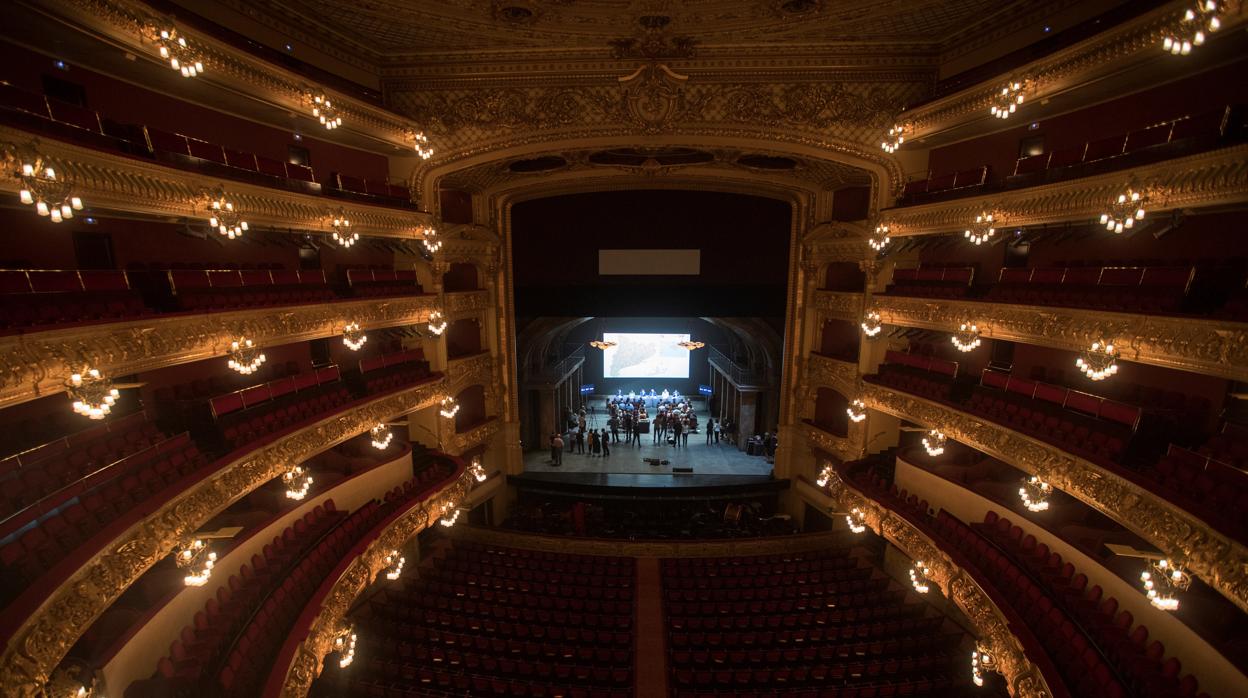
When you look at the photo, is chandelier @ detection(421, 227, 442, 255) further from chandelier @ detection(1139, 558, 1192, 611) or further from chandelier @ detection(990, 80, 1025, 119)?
chandelier @ detection(1139, 558, 1192, 611)

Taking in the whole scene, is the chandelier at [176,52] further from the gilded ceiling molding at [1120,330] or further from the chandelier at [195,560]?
the gilded ceiling molding at [1120,330]

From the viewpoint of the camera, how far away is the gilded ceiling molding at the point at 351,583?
29.4 feet

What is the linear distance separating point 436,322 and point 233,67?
7.91 meters

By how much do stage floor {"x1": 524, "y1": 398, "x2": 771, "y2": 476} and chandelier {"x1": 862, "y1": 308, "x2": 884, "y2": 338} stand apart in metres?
7.91

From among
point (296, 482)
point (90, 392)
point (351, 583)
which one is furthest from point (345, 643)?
point (90, 392)

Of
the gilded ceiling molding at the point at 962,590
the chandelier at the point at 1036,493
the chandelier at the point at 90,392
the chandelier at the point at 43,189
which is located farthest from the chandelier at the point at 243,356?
the chandelier at the point at 1036,493

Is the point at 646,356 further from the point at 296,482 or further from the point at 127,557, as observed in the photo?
the point at 127,557

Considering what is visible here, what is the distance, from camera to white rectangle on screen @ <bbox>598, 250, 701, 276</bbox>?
2128 centimetres

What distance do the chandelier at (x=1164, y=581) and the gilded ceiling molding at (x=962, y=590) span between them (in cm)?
205

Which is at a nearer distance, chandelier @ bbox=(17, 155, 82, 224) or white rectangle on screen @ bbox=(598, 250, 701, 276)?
chandelier @ bbox=(17, 155, 82, 224)

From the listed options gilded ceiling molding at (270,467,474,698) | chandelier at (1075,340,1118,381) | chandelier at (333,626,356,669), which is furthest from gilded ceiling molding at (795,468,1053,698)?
chandelier at (333,626,356,669)

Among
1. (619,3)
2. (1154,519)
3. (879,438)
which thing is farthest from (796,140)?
(1154,519)

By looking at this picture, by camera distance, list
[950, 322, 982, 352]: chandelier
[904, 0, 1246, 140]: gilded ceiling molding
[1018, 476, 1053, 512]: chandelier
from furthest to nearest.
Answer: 1. [950, 322, 982, 352]: chandelier
2. [1018, 476, 1053, 512]: chandelier
3. [904, 0, 1246, 140]: gilded ceiling molding

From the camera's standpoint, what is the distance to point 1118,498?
927 centimetres
